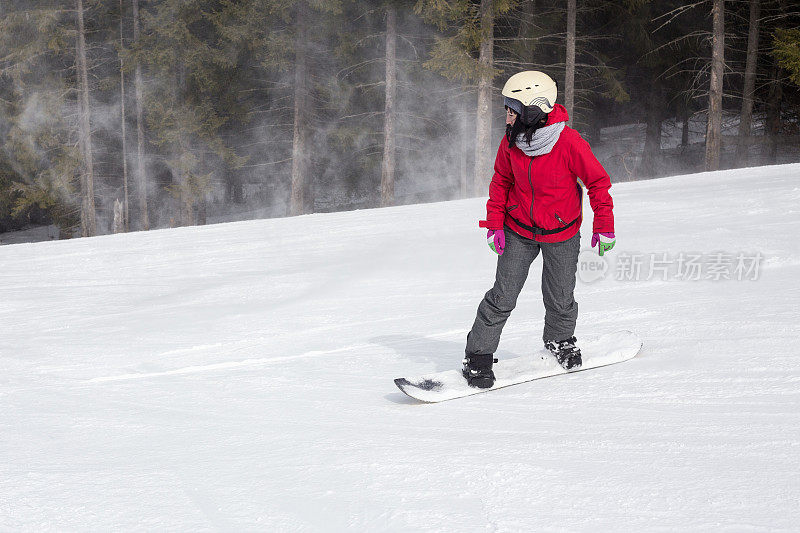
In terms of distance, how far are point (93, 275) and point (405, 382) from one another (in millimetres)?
6347

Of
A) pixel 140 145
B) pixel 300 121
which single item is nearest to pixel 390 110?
pixel 300 121

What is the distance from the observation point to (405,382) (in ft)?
13.1

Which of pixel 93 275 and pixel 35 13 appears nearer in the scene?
pixel 93 275

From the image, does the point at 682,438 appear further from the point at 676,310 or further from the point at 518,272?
the point at 676,310

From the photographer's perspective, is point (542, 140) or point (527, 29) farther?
point (527, 29)

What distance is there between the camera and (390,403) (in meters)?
3.99

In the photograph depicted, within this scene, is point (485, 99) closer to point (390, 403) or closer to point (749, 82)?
point (749, 82)

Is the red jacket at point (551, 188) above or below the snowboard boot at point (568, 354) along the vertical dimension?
above

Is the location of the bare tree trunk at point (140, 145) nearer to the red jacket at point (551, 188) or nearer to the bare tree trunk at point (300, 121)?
the bare tree trunk at point (300, 121)

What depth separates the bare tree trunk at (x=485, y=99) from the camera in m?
19.2

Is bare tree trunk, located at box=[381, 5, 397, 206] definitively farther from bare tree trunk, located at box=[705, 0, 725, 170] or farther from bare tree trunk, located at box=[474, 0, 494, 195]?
bare tree trunk, located at box=[705, 0, 725, 170]

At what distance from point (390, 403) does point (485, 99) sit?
54.9 feet

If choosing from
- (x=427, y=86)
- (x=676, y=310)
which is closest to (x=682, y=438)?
(x=676, y=310)

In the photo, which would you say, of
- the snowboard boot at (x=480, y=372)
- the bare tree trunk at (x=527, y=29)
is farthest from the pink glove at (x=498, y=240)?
the bare tree trunk at (x=527, y=29)
